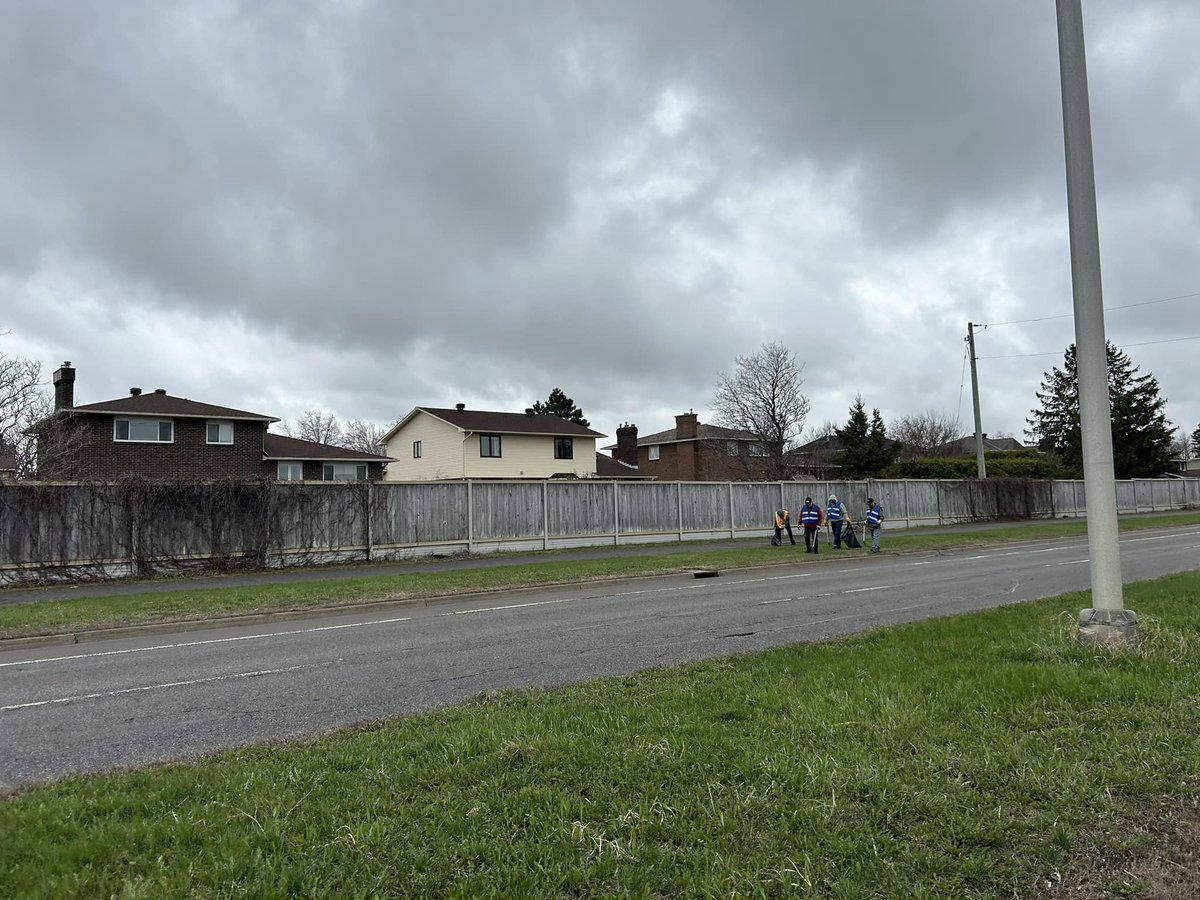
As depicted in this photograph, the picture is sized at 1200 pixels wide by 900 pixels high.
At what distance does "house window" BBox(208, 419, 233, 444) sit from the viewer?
35000 millimetres

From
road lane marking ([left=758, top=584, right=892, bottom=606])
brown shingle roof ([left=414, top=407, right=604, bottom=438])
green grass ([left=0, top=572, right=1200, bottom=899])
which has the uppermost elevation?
brown shingle roof ([left=414, top=407, right=604, bottom=438])

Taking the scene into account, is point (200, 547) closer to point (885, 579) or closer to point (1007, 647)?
point (885, 579)

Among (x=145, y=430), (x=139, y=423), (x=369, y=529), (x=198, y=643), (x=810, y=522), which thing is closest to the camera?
(x=198, y=643)

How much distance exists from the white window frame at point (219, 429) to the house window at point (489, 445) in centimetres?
1376

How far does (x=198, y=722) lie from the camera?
6.38 metres

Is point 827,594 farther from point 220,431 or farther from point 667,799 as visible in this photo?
point 220,431

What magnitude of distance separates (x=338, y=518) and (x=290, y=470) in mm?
20151

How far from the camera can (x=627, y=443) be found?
60062mm

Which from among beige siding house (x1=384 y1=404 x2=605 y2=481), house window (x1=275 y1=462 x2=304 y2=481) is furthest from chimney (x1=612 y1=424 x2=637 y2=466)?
house window (x1=275 y1=462 x2=304 y2=481)

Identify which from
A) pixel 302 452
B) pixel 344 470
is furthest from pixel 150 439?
pixel 344 470

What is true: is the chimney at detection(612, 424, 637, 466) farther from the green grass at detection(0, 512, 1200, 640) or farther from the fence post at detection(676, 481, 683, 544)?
the green grass at detection(0, 512, 1200, 640)

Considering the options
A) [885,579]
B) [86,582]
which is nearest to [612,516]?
[885,579]

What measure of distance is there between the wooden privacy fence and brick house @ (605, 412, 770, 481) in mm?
19760

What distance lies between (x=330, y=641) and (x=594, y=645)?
3.78 metres
